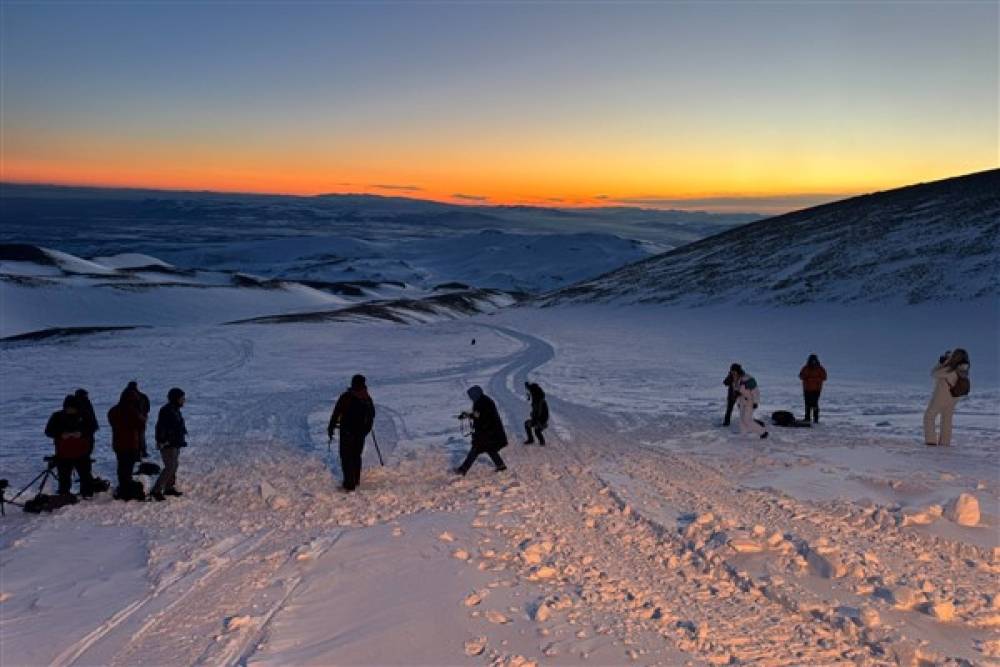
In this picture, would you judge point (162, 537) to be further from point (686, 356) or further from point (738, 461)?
point (686, 356)

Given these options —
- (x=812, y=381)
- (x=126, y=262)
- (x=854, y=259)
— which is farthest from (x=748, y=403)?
(x=126, y=262)

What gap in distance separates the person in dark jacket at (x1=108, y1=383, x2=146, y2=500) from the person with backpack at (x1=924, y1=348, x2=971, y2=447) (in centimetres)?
1358

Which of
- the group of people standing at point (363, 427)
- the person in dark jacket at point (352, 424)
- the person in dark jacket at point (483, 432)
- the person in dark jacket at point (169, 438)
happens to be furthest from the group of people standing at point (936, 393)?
the person in dark jacket at point (169, 438)

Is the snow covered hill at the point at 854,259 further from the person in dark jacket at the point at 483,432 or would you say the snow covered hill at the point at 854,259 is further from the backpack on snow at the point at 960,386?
the person in dark jacket at the point at 483,432

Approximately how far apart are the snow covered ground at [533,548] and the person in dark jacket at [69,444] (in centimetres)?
62

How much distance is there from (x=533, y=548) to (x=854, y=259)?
174 ft

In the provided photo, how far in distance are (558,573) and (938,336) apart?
108 feet

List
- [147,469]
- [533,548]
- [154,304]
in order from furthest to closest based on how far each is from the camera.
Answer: [154,304] < [147,469] < [533,548]

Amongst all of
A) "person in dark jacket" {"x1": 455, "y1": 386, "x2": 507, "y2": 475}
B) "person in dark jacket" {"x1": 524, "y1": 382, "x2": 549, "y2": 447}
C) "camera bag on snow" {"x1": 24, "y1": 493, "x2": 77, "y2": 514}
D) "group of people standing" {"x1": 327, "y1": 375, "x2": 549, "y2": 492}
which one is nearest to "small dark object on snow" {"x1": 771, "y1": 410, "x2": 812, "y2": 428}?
"person in dark jacket" {"x1": 524, "y1": 382, "x2": 549, "y2": 447}

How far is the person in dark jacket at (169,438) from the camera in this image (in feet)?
36.5

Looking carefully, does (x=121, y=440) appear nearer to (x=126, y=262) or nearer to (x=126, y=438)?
(x=126, y=438)

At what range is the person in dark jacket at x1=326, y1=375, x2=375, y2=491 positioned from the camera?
11586 mm

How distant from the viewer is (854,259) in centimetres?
5397

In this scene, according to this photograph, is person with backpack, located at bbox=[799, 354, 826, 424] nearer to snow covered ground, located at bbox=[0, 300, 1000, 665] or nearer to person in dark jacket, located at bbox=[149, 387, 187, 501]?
snow covered ground, located at bbox=[0, 300, 1000, 665]
